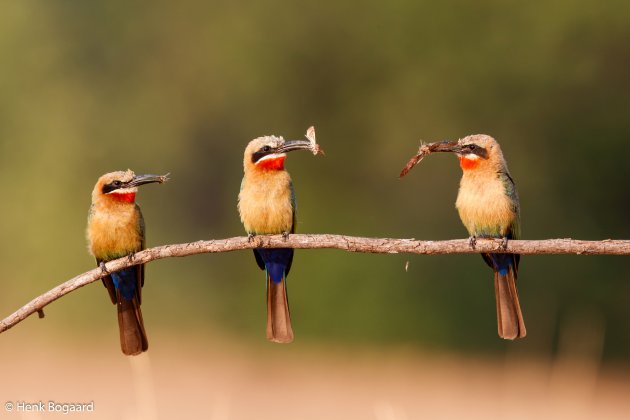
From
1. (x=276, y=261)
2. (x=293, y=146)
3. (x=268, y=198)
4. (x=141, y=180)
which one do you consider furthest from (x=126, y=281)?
(x=293, y=146)

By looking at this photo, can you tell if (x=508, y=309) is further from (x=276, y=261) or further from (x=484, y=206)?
(x=276, y=261)

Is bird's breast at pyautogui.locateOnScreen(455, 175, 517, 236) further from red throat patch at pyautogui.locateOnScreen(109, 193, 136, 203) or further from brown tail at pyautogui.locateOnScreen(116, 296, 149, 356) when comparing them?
red throat patch at pyautogui.locateOnScreen(109, 193, 136, 203)

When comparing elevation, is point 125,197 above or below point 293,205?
above

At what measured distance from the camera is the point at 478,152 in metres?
4.77

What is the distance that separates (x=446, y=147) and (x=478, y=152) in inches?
24.6

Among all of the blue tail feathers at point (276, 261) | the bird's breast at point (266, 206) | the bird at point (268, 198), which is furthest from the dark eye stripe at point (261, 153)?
the blue tail feathers at point (276, 261)

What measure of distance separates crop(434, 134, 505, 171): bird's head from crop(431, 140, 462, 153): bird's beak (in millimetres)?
41

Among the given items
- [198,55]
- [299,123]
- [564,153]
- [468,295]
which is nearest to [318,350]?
[468,295]

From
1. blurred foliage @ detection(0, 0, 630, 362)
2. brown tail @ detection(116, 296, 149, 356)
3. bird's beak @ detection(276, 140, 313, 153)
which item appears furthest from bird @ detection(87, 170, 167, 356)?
blurred foliage @ detection(0, 0, 630, 362)

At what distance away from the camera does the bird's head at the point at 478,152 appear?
4.67 m

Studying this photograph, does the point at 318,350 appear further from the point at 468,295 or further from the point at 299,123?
the point at 299,123

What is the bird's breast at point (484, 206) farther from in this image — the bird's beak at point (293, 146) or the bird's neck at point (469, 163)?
the bird's beak at point (293, 146)

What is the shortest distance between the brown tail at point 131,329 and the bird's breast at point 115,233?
58cm

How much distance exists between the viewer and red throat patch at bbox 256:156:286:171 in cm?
518
